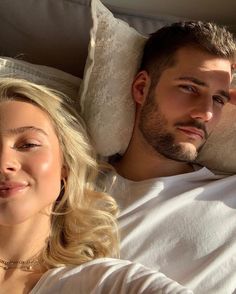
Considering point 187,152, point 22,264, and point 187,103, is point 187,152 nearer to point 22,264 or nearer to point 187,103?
point 187,103

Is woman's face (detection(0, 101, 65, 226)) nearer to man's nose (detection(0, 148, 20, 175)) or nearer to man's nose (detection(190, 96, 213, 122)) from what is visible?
man's nose (detection(0, 148, 20, 175))

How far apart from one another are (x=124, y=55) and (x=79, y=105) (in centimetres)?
19

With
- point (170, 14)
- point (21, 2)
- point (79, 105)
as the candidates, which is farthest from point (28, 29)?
point (170, 14)

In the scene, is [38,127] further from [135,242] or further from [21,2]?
[21,2]

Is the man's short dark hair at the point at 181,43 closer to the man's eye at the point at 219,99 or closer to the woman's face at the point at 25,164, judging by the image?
the man's eye at the point at 219,99

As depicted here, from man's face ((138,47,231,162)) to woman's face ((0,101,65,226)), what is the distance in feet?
1.01

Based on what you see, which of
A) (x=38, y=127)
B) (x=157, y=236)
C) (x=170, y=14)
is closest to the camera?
(x=38, y=127)

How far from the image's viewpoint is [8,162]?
1.13 meters

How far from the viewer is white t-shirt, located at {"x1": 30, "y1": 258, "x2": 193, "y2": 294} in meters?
1.07

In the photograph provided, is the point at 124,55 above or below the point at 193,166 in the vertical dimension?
above

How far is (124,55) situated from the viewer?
56.8 inches

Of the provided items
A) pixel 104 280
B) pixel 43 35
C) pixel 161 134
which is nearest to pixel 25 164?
pixel 104 280

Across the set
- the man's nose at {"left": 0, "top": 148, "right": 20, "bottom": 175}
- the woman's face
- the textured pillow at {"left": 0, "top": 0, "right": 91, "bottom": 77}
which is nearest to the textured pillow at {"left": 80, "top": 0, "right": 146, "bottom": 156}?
the textured pillow at {"left": 0, "top": 0, "right": 91, "bottom": 77}

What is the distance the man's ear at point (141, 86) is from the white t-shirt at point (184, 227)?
9.0 inches
